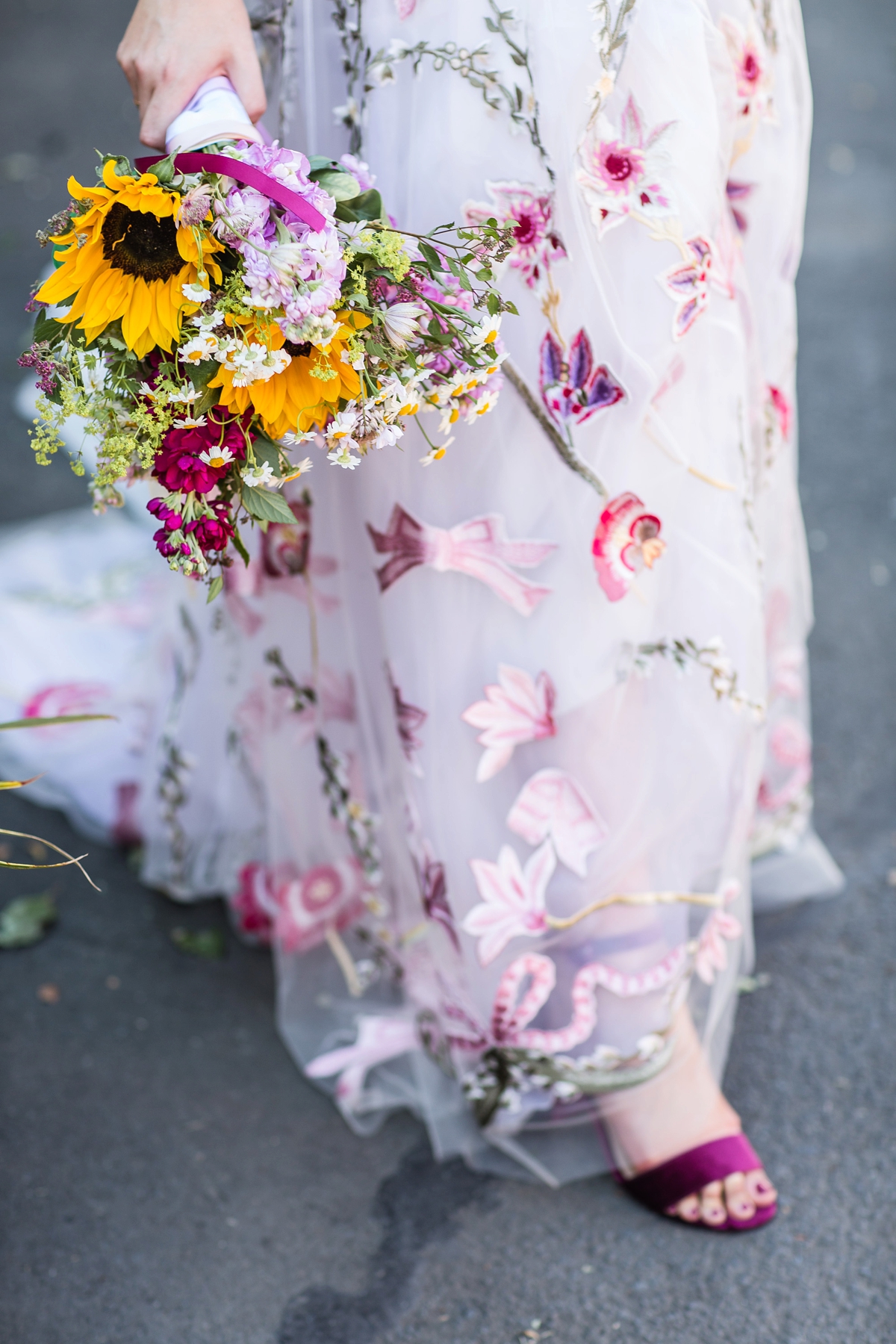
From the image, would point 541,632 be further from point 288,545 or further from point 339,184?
point 339,184

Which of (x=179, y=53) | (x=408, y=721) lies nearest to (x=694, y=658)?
(x=408, y=721)

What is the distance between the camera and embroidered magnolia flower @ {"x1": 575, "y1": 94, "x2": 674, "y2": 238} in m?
0.80

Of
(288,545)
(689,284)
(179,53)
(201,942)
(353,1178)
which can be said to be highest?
(179,53)

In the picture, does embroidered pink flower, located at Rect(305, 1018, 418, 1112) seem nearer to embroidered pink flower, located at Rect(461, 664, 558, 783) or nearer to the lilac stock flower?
embroidered pink flower, located at Rect(461, 664, 558, 783)

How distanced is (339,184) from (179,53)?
20cm

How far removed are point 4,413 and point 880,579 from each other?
5.50 ft

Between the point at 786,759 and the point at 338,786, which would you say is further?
the point at 786,759

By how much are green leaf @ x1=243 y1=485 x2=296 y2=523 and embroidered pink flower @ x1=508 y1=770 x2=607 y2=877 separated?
39 centimetres

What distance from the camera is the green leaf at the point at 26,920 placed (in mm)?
1366

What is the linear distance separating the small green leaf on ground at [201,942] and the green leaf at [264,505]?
81 centimetres

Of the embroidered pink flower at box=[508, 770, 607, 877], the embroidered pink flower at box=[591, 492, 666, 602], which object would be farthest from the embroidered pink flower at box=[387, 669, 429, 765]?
the embroidered pink flower at box=[591, 492, 666, 602]

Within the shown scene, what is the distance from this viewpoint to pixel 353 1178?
3.79ft

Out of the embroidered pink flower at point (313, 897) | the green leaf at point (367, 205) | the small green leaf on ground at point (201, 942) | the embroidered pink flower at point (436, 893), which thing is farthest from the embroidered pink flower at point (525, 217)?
the small green leaf on ground at point (201, 942)

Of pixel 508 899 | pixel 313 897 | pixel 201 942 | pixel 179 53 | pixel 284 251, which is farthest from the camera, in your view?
pixel 201 942
